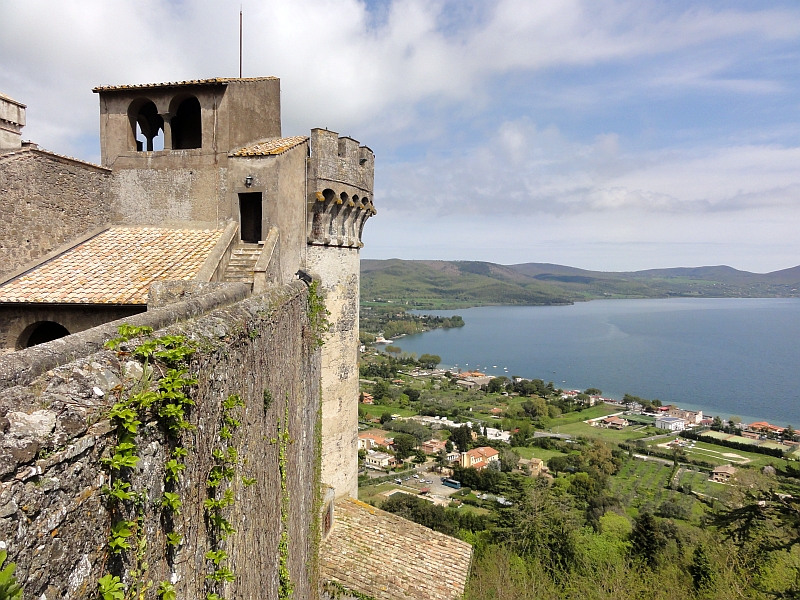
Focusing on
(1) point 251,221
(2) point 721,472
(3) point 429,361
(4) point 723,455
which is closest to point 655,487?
(2) point 721,472

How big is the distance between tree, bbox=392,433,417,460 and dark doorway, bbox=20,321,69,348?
2688 inches

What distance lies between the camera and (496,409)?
10800cm

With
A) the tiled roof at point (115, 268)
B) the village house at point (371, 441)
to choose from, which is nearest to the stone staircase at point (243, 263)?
the tiled roof at point (115, 268)

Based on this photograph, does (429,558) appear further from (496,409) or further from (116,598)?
(496,409)

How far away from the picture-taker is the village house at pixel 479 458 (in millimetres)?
70000

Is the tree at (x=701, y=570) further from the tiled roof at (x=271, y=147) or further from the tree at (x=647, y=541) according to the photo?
the tiled roof at (x=271, y=147)

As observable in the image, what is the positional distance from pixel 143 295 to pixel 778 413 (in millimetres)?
120277

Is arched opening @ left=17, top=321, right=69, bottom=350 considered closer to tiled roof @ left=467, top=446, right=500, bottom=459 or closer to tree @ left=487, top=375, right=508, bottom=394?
tiled roof @ left=467, top=446, right=500, bottom=459

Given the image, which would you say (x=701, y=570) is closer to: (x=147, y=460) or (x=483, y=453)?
(x=147, y=460)

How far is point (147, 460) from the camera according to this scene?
3014 mm

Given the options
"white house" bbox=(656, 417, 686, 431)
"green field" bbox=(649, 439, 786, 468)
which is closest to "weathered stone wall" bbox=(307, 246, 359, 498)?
"green field" bbox=(649, 439, 786, 468)

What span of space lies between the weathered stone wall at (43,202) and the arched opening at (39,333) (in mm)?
1537

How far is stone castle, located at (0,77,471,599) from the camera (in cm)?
247

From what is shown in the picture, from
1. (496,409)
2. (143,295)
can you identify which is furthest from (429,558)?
(496,409)
